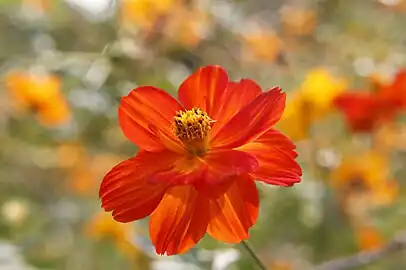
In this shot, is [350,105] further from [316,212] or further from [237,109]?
[237,109]

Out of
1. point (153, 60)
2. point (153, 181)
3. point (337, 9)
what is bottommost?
point (153, 181)

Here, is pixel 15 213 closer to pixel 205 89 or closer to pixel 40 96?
pixel 40 96

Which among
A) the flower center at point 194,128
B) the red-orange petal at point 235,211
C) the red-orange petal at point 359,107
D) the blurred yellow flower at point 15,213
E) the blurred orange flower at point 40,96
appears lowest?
the red-orange petal at point 235,211

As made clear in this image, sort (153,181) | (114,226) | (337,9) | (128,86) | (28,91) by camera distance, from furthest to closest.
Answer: (337,9) → (28,91) → (114,226) → (128,86) → (153,181)

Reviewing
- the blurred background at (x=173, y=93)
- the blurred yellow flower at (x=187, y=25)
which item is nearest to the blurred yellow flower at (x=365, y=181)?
the blurred background at (x=173, y=93)

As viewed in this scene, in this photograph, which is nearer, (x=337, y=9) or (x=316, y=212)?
(x=316, y=212)

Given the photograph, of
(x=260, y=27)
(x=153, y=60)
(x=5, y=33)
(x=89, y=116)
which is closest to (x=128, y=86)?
(x=153, y=60)

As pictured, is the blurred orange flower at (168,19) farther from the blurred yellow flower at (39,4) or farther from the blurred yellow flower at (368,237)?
the blurred yellow flower at (368,237)

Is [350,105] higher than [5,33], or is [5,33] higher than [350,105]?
[5,33]

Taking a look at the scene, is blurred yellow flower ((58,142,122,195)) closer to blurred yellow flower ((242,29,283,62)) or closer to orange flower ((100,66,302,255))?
blurred yellow flower ((242,29,283,62))
